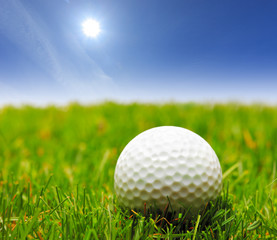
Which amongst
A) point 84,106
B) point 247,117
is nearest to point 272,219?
point 247,117

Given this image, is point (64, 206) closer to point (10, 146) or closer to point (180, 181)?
point (180, 181)

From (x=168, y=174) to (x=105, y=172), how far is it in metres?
0.98

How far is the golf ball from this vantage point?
5.25ft

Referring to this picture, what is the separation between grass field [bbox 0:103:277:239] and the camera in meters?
1.42

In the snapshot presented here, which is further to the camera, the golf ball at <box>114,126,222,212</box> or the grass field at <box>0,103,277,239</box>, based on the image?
the golf ball at <box>114,126,222,212</box>

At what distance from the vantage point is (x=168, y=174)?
1.63 meters

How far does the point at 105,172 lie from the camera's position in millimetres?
2469

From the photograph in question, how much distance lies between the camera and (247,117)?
14.8ft

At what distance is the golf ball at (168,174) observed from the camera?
160cm

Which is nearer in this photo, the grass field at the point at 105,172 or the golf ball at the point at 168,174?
the grass field at the point at 105,172

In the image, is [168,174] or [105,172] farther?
[105,172]

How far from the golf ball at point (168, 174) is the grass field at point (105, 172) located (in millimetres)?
88

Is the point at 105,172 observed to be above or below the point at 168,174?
below

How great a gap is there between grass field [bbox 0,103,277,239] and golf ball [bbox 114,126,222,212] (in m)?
0.09
